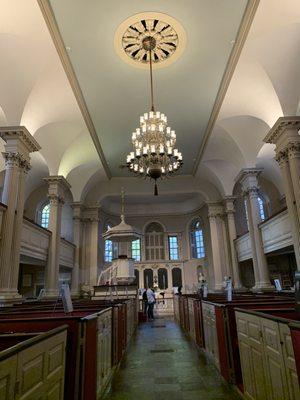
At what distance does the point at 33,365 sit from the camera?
80.7 inches

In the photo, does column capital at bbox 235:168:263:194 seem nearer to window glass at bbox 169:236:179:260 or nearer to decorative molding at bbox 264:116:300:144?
decorative molding at bbox 264:116:300:144

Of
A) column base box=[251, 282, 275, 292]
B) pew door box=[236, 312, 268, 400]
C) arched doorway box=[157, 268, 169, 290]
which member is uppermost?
arched doorway box=[157, 268, 169, 290]

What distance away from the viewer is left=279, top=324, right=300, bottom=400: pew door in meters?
2.33

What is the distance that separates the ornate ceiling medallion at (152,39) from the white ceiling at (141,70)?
0.14 m

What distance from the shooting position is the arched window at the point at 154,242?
68.5 feet

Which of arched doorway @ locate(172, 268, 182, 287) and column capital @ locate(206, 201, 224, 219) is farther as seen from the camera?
arched doorway @ locate(172, 268, 182, 287)

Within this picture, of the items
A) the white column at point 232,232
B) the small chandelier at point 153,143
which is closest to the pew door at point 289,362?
the small chandelier at point 153,143

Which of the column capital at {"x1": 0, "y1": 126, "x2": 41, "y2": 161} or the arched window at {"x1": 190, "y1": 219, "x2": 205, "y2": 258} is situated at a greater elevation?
the column capital at {"x1": 0, "y1": 126, "x2": 41, "y2": 161}

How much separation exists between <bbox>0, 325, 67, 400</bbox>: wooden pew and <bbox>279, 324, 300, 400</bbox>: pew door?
188cm

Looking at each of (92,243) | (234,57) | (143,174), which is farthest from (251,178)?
(92,243)

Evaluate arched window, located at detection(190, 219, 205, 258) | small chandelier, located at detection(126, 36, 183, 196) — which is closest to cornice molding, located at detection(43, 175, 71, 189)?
small chandelier, located at detection(126, 36, 183, 196)

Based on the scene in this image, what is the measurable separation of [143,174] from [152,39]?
11.1 feet

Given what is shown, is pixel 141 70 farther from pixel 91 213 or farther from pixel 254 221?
pixel 91 213

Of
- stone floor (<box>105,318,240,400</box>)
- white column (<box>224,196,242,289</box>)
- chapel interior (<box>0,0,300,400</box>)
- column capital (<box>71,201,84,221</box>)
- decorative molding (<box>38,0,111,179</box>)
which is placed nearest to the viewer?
chapel interior (<box>0,0,300,400</box>)
